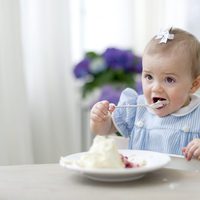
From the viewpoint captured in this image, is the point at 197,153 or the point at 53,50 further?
the point at 53,50

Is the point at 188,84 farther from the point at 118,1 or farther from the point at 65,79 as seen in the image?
the point at 118,1

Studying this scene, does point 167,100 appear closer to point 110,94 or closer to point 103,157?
point 103,157

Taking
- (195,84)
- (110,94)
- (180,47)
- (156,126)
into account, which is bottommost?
(110,94)

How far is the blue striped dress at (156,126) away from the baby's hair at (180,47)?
0.44 feet

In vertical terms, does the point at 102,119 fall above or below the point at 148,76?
below

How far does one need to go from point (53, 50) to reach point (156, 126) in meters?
1.37

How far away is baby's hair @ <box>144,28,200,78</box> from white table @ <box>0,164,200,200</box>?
45cm

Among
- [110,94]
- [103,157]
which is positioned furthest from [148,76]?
[110,94]

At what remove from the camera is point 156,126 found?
1.49 metres

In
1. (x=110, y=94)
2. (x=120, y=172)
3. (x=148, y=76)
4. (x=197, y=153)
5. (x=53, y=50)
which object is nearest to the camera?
(x=120, y=172)

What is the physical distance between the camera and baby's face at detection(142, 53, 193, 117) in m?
1.40

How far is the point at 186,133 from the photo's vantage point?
144 cm

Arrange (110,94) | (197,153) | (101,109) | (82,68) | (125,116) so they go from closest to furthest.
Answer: (197,153)
(101,109)
(125,116)
(110,94)
(82,68)

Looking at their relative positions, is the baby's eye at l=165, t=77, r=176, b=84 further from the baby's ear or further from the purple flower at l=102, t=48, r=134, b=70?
the purple flower at l=102, t=48, r=134, b=70
